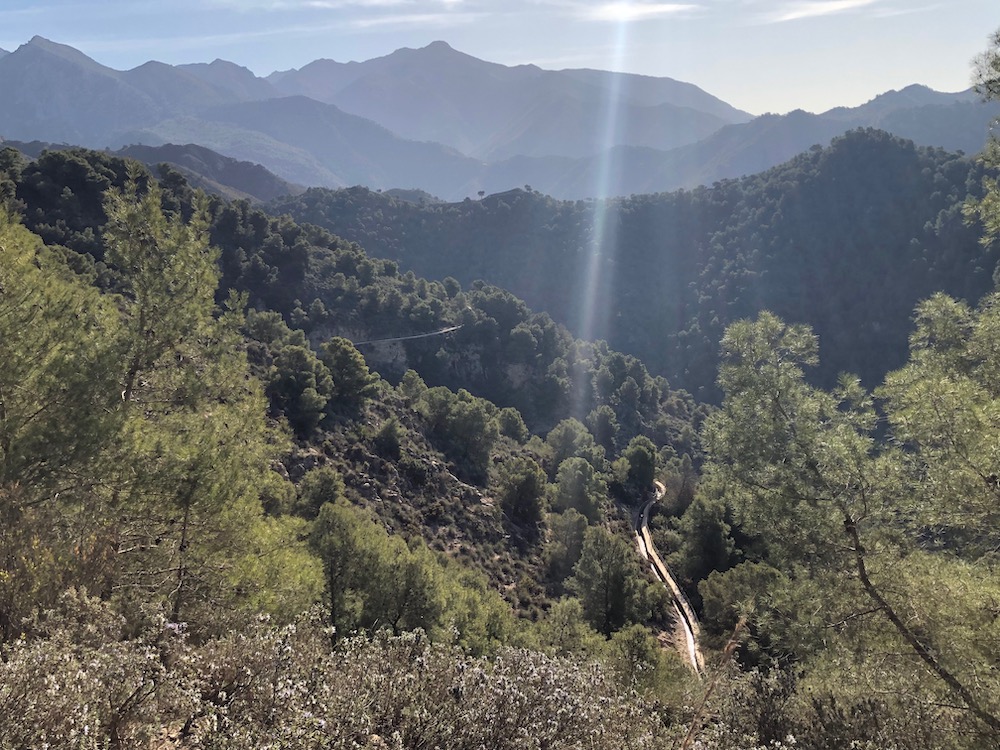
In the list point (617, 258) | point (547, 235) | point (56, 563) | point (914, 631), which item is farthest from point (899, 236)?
point (56, 563)

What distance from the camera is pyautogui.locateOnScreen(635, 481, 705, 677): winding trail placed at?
23.7 metres

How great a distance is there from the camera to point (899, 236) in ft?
335

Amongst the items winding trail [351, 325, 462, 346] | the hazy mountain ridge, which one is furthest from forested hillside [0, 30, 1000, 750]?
the hazy mountain ridge

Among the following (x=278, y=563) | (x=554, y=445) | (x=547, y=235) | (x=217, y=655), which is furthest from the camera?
(x=547, y=235)

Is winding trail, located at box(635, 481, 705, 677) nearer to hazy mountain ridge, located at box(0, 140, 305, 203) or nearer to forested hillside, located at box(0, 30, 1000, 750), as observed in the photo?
forested hillside, located at box(0, 30, 1000, 750)

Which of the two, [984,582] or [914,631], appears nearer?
[984,582]

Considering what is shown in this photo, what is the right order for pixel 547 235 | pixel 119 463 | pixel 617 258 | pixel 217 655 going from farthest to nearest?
pixel 547 235 < pixel 617 258 < pixel 119 463 < pixel 217 655

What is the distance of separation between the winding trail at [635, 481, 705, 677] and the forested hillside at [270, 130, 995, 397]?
5826cm

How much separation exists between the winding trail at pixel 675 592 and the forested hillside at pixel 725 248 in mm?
58257

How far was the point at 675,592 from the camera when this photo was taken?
101ft

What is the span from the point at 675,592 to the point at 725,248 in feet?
353

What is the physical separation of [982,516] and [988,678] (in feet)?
5.37

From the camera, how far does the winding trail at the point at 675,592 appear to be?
23.7m

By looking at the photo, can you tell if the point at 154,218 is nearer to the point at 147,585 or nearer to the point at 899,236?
the point at 147,585
